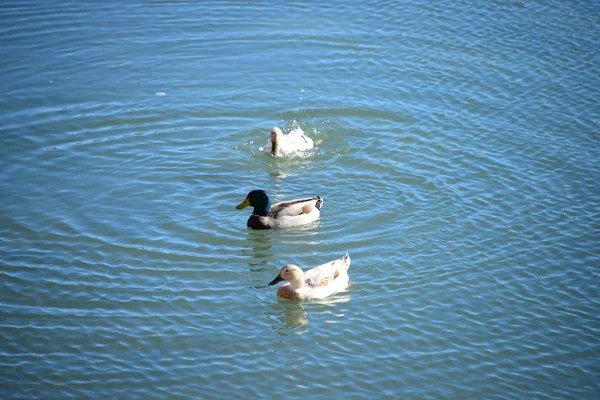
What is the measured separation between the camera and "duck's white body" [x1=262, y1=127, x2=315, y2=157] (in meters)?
16.5

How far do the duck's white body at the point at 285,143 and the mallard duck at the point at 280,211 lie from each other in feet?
6.94

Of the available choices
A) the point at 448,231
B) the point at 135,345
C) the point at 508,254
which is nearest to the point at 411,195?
the point at 448,231

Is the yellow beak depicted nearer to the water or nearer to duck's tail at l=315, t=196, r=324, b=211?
the water

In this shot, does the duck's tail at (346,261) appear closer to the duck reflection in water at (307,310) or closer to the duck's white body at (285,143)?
the duck reflection in water at (307,310)

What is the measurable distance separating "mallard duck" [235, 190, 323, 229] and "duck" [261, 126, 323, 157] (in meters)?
2.12

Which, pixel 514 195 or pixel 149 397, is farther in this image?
pixel 514 195

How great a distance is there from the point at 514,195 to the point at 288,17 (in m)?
10.4

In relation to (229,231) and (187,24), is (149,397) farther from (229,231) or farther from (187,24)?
(187,24)

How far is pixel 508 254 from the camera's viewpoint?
13.4 m

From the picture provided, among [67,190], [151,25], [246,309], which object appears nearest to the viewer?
[246,309]

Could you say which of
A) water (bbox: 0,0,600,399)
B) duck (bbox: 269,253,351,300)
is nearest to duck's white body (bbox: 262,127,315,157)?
water (bbox: 0,0,600,399)

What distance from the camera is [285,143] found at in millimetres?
16516

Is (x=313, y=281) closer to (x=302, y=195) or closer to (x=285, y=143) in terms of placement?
(x=302, y=195)

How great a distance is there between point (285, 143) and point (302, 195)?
1539mm
